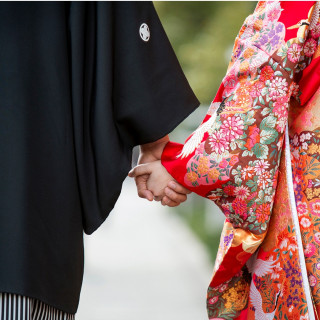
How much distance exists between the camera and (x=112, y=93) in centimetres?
146

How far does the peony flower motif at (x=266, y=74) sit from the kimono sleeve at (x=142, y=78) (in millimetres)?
220

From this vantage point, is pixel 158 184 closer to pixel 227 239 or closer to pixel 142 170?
pixel 142 170

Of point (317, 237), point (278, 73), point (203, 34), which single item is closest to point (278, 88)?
point (278, 73)

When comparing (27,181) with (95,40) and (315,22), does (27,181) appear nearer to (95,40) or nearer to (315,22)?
(95,40)

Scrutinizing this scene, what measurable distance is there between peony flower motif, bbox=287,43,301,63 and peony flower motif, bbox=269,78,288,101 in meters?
0.06

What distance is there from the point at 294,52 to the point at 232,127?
0.24 metres

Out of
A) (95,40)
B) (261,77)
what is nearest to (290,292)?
(261,77)

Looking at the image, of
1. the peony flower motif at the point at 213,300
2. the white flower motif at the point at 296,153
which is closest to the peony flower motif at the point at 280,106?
the white flower motif at the point at 296,153

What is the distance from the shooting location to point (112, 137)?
145 centimetres

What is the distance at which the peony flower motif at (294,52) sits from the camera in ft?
4.83

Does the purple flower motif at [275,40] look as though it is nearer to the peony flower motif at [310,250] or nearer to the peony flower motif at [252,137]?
the peony flower motif at [252,137]

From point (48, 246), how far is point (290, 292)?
599 millimetres

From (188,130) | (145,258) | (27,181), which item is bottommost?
(27,181)

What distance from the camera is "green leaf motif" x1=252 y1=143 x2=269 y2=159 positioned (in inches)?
58.6
